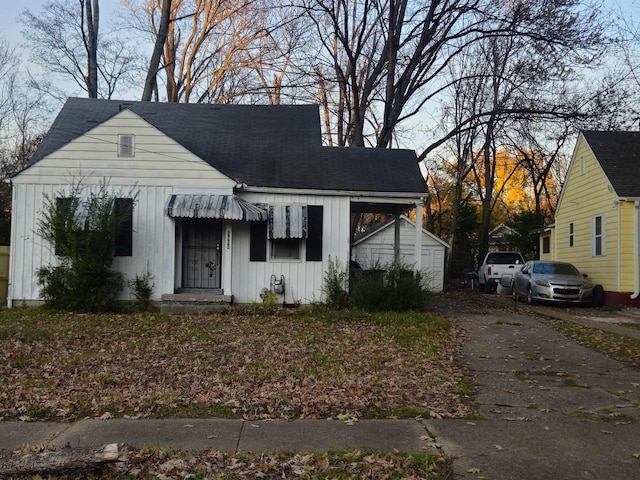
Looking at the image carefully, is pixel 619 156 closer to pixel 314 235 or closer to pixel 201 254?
pixel 314 235

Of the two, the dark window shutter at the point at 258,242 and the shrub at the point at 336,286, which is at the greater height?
the dark window shutter at the point at 258,242

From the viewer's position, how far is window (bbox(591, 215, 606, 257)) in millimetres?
20125

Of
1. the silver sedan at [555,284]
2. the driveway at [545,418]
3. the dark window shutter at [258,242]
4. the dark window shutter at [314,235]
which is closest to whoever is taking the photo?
the driveway at [545,418]

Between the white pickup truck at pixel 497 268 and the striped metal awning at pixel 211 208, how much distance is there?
16.3 metres

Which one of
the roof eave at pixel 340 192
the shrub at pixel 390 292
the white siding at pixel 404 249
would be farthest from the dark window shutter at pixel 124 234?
the white siding at pixel 404 249

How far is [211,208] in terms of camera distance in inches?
567

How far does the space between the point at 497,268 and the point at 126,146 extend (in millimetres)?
18680

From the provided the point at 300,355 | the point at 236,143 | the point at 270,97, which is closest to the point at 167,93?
the point at 270,97

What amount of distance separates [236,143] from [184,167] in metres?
3.05

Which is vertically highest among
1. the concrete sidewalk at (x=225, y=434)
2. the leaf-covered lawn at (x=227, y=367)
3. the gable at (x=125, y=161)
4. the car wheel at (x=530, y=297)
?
the gable at (x=125, y=161)

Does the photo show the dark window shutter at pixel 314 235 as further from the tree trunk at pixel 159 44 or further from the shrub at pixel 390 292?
the tree trunk at pixel 159 44

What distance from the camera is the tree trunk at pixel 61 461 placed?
4.45 meters

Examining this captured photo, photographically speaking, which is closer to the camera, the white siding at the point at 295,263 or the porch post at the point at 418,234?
the white siding at the point at 295,263

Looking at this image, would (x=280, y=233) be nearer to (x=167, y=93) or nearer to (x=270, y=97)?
(x=270, y=97)
